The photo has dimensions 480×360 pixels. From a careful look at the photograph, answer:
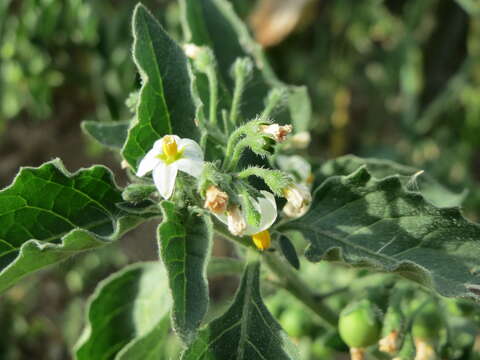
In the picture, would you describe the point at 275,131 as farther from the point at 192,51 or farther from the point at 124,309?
the point at 124,309

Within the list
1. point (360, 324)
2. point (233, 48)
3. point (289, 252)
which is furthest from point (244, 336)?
point (233, 48)

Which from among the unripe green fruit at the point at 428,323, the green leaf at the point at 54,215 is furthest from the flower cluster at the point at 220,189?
the unripe green fruit at the point at 428,323

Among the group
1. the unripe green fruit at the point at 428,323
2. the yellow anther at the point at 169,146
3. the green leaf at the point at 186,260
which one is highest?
the yellow anther at the point at 169,146

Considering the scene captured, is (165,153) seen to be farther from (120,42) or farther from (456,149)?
(456,149)

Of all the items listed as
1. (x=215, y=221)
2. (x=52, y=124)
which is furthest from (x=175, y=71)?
(x=52, y=124)

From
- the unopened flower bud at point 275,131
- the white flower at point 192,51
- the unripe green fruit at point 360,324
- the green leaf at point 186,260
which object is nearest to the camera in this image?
the green leaf at point 186,260

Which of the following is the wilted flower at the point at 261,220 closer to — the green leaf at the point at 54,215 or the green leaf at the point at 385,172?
the green leaf at the point at 54,215
